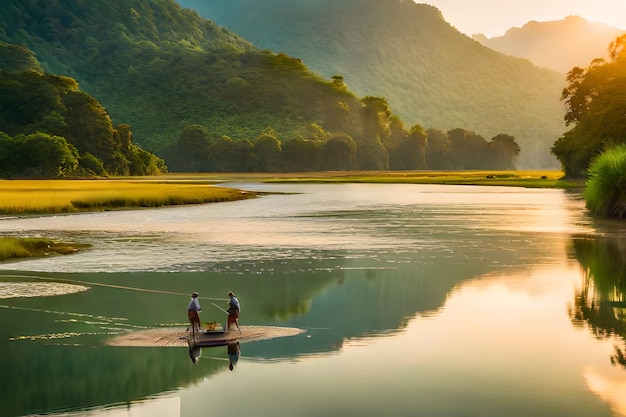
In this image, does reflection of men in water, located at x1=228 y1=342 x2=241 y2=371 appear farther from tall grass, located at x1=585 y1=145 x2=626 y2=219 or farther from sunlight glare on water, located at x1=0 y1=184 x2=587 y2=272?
tall grass, located at x1=585 y1=145 x2=626 y2=219

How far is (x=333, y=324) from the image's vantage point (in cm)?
2467

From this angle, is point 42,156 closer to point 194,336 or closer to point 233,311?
point 233,311

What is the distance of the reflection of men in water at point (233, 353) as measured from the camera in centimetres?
2015

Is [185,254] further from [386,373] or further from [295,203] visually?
[295,203]

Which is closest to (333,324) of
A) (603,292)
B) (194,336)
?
(194,336)

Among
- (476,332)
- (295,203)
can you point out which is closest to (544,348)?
(476,332)

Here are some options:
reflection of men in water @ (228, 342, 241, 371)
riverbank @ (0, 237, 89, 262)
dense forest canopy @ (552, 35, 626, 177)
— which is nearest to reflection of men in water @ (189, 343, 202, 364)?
reflection of men in water @ (228, 342, 241, 371)

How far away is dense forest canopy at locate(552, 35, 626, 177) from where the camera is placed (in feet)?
333

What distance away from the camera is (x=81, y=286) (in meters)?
31.5

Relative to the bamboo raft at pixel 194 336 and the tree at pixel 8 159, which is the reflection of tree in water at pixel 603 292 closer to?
the bamboo raft at pixel 194 336

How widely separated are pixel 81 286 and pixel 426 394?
1719 cm

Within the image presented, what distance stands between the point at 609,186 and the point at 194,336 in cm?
4909

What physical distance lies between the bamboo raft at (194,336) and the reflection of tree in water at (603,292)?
796 cm

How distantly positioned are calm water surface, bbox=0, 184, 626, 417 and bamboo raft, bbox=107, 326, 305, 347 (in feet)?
1.37
